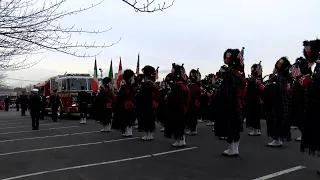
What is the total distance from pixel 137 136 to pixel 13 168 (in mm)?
5129

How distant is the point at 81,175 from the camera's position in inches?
255

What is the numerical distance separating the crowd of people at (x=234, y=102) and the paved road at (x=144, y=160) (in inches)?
19.0

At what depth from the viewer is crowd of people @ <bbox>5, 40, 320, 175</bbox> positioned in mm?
6820

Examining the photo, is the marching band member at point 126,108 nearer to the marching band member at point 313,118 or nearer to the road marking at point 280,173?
the road marking at point 280,173

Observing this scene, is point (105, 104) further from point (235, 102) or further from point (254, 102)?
point (235, 102)

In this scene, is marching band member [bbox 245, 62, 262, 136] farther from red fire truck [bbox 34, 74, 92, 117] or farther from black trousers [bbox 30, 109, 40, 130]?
red fire truck [bbox 34, 74, 92, 117]

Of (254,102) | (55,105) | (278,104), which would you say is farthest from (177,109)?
(55,105)

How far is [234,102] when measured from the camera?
321 inches

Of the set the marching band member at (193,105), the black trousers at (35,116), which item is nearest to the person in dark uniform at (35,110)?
the black trousers at (35,116)

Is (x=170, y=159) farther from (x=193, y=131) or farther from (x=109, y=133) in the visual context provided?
(x=109, y=133)

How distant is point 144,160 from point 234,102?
2.31m

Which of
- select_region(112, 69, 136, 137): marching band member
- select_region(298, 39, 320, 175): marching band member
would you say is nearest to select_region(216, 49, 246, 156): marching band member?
select_region(298, 39, 320, 175): marching band member

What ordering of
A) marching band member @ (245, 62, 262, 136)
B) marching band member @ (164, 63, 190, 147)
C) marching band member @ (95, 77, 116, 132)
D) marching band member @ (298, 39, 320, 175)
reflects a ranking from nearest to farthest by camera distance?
marching band member @ (298, 39, 320, 175)
marching band member @ (164, 63, 190, 147)
marching band member @ (245, 62, 262, 136)
marching band member @ (95, 77, 116, 132)

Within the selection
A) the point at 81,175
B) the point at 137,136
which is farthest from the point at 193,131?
the point at 81,175
